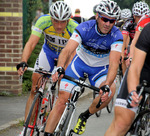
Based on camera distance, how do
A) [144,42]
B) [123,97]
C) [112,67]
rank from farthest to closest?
[112,67], [123,97], [144,42]

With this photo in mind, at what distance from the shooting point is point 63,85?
6293 millimetres

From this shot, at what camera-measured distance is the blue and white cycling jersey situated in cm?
634

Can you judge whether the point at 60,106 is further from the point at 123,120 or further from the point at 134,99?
the point at 134,99

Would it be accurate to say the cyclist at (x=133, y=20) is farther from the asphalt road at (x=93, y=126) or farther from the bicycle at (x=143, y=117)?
the bicycle at (x=143, y=117)

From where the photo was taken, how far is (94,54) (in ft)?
22.2

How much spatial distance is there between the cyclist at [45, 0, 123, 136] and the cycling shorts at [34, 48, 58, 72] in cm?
98

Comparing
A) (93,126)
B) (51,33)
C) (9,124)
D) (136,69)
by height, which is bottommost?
(93,126)

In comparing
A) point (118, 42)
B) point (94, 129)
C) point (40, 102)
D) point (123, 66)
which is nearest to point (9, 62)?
point (123, 66)

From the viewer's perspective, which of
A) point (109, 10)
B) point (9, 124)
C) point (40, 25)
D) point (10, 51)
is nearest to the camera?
point (109, 10)

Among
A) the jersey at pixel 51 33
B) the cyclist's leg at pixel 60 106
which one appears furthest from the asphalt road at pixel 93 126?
the cyclist's leg at pixel 60 106

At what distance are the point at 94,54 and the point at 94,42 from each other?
232 millimetres

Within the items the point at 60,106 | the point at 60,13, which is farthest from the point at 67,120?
the point at 60,13

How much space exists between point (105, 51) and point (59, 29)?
99cm

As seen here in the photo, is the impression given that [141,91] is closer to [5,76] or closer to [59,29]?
[59,29]
